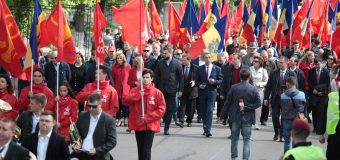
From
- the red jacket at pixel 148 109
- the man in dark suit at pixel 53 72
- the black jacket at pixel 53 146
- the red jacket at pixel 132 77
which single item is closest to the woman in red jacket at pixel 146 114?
the red jacket at pixel 148 109

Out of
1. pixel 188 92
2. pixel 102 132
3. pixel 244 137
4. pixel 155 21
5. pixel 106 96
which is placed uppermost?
pixel 155 21

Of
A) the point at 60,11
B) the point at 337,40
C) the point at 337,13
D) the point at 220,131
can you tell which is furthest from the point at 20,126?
the point at 337,13

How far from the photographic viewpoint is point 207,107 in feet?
60.6

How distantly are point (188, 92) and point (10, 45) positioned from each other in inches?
231

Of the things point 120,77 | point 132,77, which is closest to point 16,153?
point 132,77

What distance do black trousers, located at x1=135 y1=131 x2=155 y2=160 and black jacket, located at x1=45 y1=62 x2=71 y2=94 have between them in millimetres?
5553

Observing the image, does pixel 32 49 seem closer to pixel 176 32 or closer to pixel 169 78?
pixel 169 78

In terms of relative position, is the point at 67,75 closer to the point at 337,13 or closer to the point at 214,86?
the point at 214,86

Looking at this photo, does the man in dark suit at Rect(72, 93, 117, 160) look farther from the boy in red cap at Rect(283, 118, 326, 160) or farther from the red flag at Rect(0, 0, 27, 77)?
the red flag at Rect(0, 0, 27, 77)

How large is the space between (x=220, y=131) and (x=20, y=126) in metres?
8.27

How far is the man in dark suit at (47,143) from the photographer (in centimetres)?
970

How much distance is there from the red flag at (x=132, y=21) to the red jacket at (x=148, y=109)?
2208 millimetres

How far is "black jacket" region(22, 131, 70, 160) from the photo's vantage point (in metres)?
9.73

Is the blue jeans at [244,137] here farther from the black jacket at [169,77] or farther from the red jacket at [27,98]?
the black jacket at [169,77]
